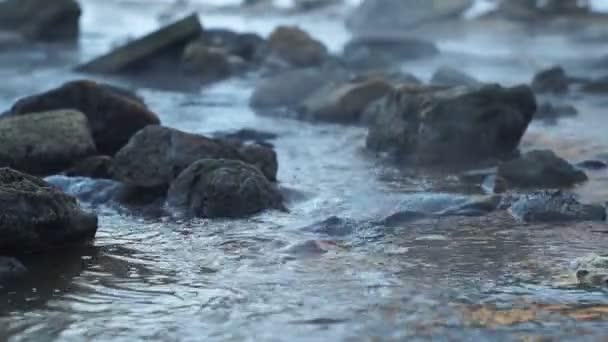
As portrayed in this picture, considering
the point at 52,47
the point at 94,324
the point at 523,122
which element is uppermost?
the point at 52,47

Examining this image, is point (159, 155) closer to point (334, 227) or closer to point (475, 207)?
point (334, 227)

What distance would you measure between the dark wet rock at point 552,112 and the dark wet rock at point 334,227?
472 centimetres

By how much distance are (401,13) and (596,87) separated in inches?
442

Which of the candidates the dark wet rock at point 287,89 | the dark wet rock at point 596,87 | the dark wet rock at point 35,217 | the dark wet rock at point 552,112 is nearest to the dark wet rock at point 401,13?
the dark wet rock at point 596,87

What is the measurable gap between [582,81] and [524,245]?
8.19 m

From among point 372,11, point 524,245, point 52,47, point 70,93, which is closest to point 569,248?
point 524,245

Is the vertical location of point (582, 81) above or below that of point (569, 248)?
above

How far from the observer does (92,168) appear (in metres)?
7.38

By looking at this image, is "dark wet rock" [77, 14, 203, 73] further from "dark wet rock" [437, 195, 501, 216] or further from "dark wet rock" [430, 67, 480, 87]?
"dark wet rock" [437, 195, 501, 216]

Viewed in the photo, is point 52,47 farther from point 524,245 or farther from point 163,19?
point 524,245

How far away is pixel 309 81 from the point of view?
1217 centimetres

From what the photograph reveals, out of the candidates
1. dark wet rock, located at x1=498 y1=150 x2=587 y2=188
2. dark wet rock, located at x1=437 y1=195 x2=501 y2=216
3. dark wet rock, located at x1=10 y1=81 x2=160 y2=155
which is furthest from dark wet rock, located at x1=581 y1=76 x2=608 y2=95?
dark wet rock, located at x1=437 y1=195 x2=501 y2=216

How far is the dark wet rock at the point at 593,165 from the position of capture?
7820mm

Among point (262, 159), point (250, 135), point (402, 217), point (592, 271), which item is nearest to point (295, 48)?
point (250, 135)
